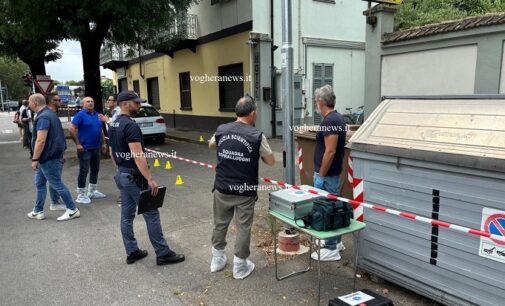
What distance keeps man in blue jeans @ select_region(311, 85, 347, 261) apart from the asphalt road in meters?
0.20

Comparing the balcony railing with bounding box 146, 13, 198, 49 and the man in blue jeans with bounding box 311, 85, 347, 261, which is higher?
the balcony railing with bounding box 146, 13, 198, 49

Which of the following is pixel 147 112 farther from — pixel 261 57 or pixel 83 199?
pixel 83 199

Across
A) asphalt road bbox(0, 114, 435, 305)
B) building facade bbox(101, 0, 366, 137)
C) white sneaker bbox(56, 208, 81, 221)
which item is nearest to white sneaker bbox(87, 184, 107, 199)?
asphalt road bbox(0, 114, 435, 305)

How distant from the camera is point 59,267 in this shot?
4148mm

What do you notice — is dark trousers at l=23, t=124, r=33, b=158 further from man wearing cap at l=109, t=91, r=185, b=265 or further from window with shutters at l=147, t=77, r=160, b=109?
man wearing cap at l=109, t=91, r=185, b=265

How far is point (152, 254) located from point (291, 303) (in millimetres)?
1861

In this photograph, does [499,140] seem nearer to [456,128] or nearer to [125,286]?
[456,128]

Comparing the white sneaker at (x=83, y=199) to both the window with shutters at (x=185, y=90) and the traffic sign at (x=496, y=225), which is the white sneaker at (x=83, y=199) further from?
the window with shutters at (x=185, y=90)

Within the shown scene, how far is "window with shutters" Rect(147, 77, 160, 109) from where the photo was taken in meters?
21.2

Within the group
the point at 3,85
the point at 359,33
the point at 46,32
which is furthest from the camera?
the point at 3,85

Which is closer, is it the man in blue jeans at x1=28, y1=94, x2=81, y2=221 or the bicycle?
the man in blue jeans at x1=28, y1=94, x2=81, y2=221

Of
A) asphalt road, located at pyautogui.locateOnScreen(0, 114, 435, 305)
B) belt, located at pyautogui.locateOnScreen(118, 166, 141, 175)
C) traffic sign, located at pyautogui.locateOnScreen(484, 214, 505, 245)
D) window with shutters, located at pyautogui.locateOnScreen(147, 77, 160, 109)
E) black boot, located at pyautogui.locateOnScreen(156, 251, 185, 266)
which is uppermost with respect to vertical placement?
window with shutters, located at pyautogui.locateOnScreen(147, 77, 160, 109)

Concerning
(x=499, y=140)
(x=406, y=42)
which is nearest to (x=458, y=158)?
(x=499, y=140)

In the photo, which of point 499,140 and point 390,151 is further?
point 390,151
